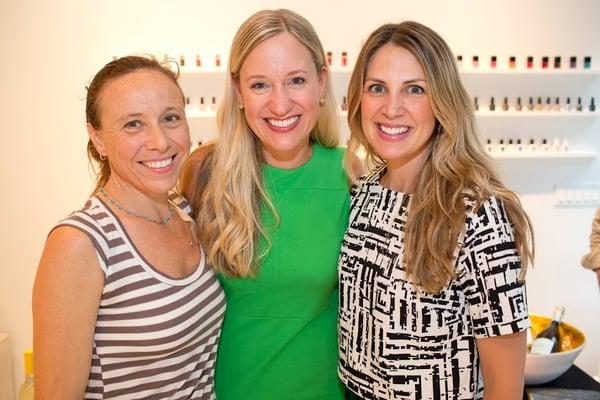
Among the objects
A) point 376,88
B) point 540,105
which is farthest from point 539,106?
point 376,88

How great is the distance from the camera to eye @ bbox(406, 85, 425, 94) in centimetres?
149

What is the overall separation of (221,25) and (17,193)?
71.2 inches

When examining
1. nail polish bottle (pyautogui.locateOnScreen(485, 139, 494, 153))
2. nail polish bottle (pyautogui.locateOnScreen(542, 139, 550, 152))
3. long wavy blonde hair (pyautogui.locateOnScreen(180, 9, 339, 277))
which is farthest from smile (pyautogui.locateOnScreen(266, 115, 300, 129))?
nail polish bottle (pyautogui.locateOnScreen(542, 139, 550, 152))

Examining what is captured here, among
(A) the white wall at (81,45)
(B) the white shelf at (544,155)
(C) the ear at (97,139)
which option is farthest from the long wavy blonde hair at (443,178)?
(B) the white shelf at (544,155)

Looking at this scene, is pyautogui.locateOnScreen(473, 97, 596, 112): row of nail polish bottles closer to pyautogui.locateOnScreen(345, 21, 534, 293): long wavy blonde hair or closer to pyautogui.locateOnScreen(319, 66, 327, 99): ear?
pyautogui.locateOnScreen(319, 66, 327, 99): ear

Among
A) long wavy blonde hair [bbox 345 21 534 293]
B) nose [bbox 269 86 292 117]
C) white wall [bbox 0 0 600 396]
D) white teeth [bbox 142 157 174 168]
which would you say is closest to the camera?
long wavy blonde hair [bbox 345 21 534 293]

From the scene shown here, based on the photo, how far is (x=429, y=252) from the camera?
1.39 meters

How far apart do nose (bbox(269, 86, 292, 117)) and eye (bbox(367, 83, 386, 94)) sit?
0.24 m

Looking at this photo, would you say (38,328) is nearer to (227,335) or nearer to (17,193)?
(227,335)

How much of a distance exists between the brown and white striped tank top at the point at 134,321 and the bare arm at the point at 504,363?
747mm

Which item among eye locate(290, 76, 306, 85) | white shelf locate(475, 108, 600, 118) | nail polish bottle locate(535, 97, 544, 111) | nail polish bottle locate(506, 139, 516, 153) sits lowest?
nail polish bottle locate(506, 139, 516, 153)

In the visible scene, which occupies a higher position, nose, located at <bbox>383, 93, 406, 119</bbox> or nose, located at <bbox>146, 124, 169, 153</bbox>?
nose, located at <bbox>383, 93, 406, 119</bbox>

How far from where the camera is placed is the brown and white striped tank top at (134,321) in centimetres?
135

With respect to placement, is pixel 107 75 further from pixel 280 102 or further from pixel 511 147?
pixel 511 147
